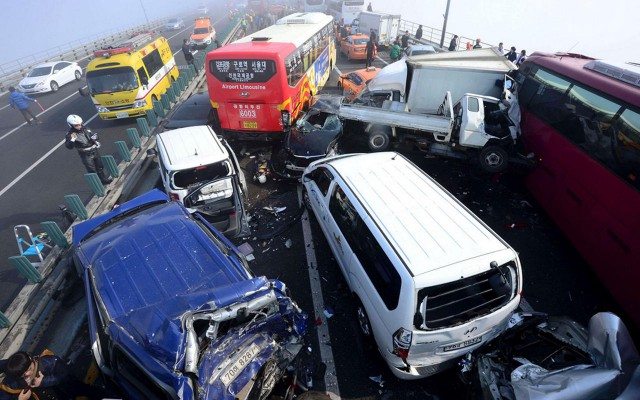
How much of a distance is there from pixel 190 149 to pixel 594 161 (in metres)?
7.86

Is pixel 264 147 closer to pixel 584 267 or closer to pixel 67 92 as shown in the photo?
pixel 584 267

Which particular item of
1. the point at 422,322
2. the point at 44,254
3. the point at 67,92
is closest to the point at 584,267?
the point at 422,322

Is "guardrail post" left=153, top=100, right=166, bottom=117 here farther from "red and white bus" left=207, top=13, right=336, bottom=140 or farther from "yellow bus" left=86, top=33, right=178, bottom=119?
"red and white bus" left=207, top=13, right=336, bottom=140

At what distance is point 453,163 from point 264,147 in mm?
6084

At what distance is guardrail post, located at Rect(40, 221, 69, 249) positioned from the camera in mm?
6359

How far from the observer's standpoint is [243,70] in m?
9.48

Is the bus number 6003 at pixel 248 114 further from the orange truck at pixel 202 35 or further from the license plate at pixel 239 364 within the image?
the orange truck at pixel 202 35

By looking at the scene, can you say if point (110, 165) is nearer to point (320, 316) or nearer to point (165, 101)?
point (165, 101)

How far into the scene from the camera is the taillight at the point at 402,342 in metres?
3.77

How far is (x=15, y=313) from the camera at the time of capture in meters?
5.43

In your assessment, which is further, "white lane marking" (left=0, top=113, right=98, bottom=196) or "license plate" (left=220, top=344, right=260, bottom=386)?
"white lane marking" (left=0, top=113, right=98, bottom=196)

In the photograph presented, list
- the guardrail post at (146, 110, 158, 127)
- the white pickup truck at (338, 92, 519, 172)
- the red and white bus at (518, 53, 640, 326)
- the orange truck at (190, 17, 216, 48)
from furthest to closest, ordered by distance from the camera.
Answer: the orange truck at (190, 17, 216, 48) → the guardrail post at (146, 110, 158, 127) → the white pickup truck at (338, 92, 519, 172) → the red and white bus at (518, 53, 640, 326)

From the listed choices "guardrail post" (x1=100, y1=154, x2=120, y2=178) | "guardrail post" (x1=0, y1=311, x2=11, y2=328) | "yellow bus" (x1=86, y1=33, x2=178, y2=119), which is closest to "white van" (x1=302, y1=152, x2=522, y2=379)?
"guardrail post" (x1=0, y1=311, x2=11, y2=328)

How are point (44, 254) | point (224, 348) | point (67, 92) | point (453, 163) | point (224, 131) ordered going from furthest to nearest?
1. point (67, 92)
2. point (224, 131)
3. point (453, 163)
4. point (44, 254)
5. point (224, 348)
